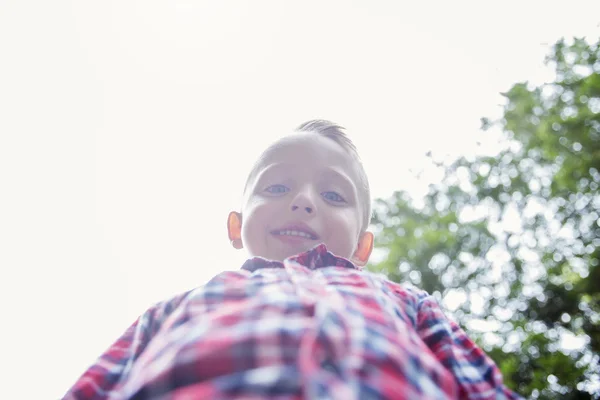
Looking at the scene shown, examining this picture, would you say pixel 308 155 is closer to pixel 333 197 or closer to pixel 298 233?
pixel 333 197

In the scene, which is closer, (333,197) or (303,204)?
(303,204)

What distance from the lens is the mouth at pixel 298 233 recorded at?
1.97m

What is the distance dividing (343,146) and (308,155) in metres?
0.30

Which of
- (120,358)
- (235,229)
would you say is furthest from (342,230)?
(120,358)

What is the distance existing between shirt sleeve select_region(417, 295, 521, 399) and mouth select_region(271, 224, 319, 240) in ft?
1.79

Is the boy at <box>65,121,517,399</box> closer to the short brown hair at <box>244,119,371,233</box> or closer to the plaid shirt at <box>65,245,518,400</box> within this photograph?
the plaid shirt at <box>65,245,518,400</box>

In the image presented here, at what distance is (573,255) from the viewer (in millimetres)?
12445

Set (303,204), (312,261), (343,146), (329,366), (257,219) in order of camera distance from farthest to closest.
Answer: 1. (343,146)
2. (257,219)
3. (303,204)
4. (312,261)
5. (329,366)

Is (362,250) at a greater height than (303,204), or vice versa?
(303,204)

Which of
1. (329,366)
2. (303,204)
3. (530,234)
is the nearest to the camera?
(329,366)

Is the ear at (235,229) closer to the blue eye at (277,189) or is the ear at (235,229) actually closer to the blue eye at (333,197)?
the blue eye at (277,189)

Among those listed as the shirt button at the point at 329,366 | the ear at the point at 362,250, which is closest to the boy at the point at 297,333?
the shirt button at the point at 329,366

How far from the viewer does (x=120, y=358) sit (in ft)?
4.70

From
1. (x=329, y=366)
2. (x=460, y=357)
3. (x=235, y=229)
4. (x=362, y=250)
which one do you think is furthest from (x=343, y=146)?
(x=329, y=366)
